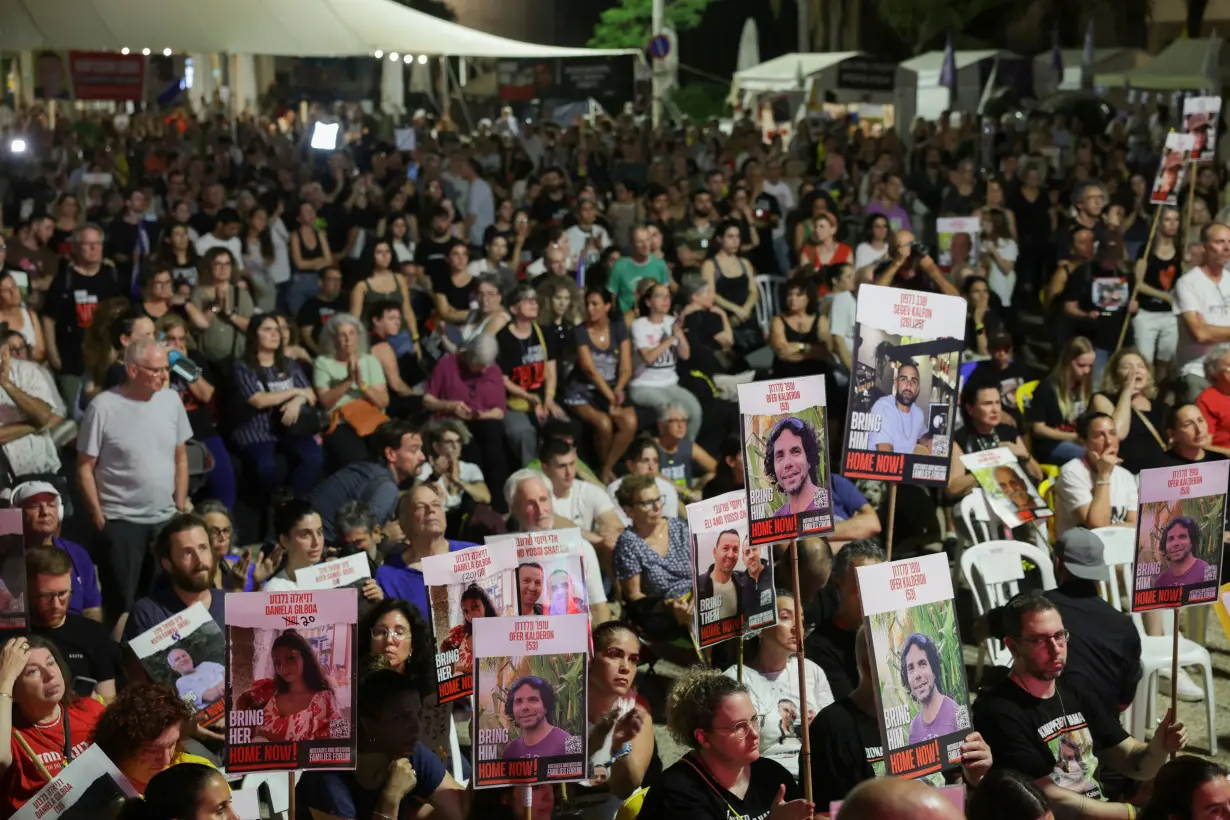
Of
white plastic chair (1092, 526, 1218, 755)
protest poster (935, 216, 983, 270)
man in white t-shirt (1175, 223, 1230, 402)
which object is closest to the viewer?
white plastic chair (1092, 526, 1218, 755)

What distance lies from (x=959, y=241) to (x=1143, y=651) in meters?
5.95

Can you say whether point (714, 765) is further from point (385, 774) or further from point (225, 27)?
point (225, 27)

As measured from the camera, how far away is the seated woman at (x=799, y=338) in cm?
1059

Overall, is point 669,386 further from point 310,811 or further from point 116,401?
point 310,811

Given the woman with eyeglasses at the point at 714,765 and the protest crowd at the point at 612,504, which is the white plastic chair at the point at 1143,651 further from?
the woman with eyeglasses at the point at 714,765

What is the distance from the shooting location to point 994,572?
7309 mm

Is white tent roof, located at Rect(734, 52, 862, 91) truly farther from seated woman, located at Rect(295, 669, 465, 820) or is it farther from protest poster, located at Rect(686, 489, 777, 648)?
seated woman, located at Rect(295, 669, 465, 820)

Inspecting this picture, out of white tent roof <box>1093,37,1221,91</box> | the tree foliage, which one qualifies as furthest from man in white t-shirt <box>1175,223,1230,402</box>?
the tree foliage

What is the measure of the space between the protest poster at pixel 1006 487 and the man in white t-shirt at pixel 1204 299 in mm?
2243

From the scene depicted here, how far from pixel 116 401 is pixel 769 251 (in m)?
8.38

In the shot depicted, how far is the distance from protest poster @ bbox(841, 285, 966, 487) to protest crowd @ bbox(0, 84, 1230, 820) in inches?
0.6

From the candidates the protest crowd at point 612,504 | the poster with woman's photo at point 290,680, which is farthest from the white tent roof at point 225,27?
the poster with woman's photo at point 290,680

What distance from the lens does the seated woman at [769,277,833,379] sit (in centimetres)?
1059

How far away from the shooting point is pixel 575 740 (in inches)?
181
